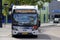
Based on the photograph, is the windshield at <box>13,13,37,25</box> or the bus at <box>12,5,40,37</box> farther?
the windshield at <box>13,13,37,25</box>

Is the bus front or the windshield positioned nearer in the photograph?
the bus front

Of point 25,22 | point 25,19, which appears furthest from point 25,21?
point 25,19

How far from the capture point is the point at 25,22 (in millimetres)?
20609

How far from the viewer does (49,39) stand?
1981 centimetres

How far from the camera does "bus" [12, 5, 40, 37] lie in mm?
20500

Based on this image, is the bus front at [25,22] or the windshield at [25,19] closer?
the bus front at [25,22]

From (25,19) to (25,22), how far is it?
1.00ft

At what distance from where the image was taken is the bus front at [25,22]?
2048 cm

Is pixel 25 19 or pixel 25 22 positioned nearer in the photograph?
pixel 25 22

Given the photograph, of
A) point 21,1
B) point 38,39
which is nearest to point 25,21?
point 38,39

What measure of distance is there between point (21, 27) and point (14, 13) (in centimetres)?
149

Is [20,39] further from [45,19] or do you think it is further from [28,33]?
[45,19]

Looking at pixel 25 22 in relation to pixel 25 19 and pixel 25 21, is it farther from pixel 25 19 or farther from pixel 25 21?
pixel 25 19

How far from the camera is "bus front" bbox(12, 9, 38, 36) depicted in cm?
2048
